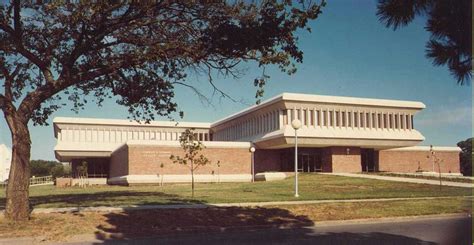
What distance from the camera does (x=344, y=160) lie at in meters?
52.0

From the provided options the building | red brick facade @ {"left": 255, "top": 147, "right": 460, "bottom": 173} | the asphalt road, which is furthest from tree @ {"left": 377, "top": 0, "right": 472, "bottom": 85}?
red brick facade @ {"left": 255, "top": 147, "right": 460, "bottom": 173}

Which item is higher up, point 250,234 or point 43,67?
point 43,67

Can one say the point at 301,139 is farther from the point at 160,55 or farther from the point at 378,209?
the point at 160,55

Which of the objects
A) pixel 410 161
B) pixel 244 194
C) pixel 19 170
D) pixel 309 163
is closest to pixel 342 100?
pixel 309 163

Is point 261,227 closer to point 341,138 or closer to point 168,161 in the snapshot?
point 168,161

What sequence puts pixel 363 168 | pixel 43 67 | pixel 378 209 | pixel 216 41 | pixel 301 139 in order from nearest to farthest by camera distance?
pixel 216 41
pixel 43 67
pixel 378 209
pixel 301 139
pixel 363 168

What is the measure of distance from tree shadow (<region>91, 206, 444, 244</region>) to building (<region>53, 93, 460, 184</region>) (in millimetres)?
30242

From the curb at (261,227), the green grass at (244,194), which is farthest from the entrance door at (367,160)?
the curb at (261,227)

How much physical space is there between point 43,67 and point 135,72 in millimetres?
2935

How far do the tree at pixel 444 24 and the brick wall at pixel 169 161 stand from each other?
3788cm

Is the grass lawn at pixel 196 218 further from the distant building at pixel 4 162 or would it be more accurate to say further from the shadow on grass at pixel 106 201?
the distant building at pixel 4 162

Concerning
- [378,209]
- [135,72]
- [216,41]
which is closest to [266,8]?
[216,41]

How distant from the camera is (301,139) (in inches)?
1943

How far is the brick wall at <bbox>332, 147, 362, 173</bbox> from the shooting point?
51531 mm
